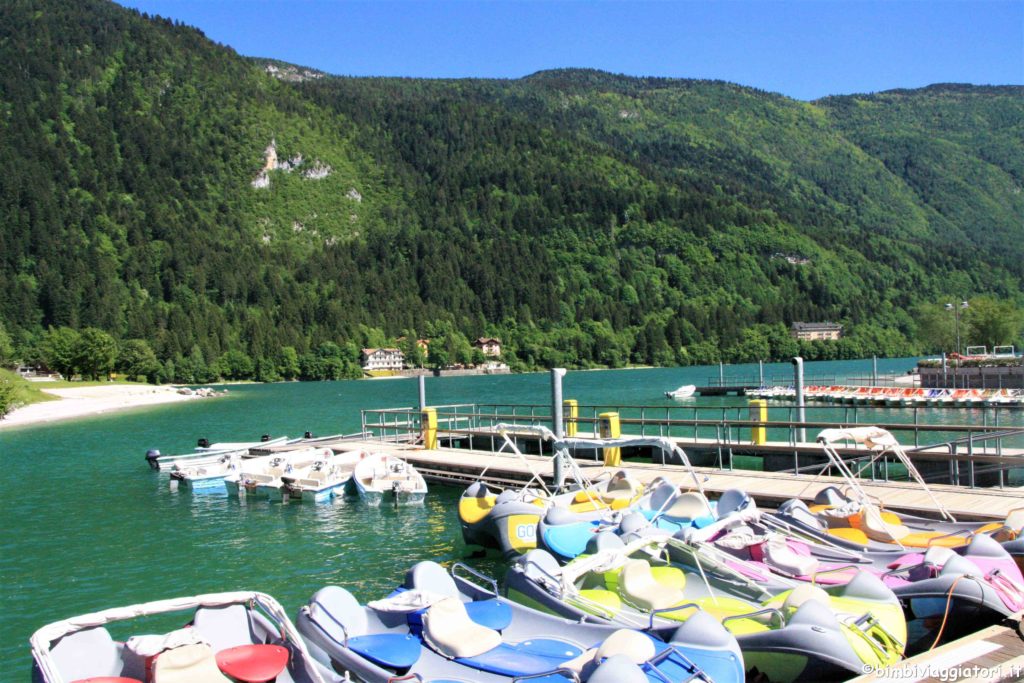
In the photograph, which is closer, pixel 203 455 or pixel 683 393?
pixel 203 455

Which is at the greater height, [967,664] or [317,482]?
[967,664]

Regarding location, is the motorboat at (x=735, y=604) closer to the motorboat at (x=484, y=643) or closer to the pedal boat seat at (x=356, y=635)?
the motorboat at (x=484, y=643)

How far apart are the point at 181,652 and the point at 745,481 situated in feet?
48.5

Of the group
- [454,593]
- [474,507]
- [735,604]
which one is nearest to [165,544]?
[474,507]

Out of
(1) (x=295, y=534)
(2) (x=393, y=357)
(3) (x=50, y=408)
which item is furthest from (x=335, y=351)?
(1) (x=295, y=534)

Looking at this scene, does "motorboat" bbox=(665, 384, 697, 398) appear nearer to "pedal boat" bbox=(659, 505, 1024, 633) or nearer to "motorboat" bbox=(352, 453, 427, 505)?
"motorboat" bbox=(352, 453, 427, 505)

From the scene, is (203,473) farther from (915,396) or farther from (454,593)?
(915,396)

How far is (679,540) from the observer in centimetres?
1241

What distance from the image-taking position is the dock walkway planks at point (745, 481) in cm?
1672

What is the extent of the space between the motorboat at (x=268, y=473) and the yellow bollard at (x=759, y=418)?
1312cm

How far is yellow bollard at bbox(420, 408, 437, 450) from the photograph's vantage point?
98.7ft

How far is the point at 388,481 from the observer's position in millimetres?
25109

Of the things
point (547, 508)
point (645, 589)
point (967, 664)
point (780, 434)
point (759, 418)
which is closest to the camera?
point (967, 664)

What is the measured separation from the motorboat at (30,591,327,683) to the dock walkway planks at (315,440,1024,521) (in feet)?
35.0
